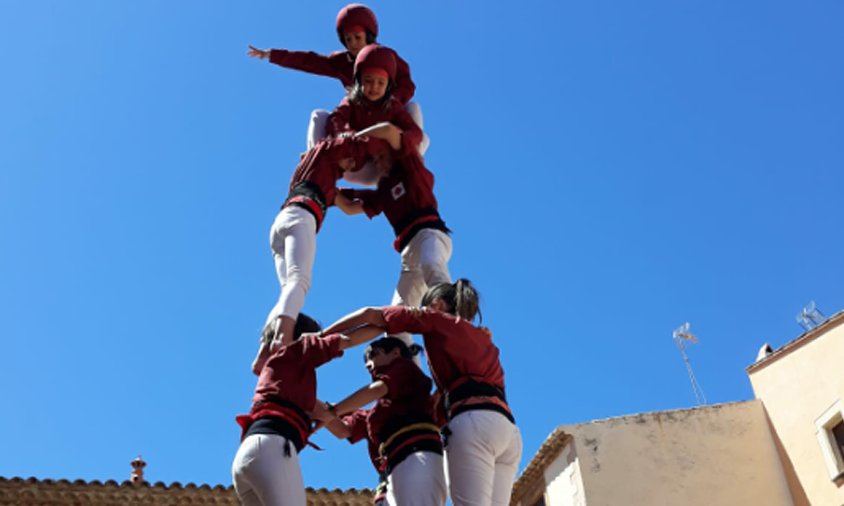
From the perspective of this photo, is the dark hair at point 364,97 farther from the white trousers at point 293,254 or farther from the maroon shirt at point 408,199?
the white trousers at point 293,254

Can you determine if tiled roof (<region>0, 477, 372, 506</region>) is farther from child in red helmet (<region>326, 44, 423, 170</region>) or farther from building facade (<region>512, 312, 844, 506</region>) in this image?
child in red helmet (<region>326, 44, 423, 170</region>)

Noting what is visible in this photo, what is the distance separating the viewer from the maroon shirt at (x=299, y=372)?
611cm

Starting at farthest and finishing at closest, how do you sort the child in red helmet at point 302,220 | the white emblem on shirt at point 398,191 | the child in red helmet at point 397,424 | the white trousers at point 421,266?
the white emblem on shirt at point 398,191 < the white trousers at point 421,266 < the child in red helmet at point 302,220 < the child in red helmet at point 397,424

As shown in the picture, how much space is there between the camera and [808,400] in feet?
69.1

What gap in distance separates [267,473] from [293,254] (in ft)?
5.54

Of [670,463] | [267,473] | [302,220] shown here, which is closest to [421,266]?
[302,220]

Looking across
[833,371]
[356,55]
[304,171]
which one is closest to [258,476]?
[304,171]

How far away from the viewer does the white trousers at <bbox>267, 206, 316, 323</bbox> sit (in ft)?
21.9

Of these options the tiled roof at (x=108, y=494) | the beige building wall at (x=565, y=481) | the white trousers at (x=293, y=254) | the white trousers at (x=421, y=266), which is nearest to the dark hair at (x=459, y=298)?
the white trousers at (x=421, y=266)

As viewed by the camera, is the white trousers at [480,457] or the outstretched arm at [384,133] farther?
the outstretched arm at [384,133]

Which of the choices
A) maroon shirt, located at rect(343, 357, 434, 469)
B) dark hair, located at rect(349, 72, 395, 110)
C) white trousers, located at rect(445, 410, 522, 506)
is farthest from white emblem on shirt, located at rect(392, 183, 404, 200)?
white trousers, located at rect(445, 410, 522, 506)

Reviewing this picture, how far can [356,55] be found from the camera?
865 cm

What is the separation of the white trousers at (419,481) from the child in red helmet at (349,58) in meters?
3.11

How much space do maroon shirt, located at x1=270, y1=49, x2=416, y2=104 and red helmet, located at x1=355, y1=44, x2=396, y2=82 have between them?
71 cm
